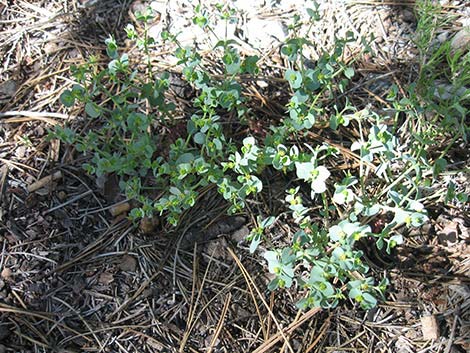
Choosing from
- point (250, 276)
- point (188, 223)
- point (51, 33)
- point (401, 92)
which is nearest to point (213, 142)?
point (188, 223)

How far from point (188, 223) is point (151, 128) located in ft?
1.26

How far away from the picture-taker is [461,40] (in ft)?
6.85

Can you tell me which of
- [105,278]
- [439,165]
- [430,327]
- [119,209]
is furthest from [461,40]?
[105,278]

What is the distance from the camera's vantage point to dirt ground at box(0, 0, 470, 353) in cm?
164

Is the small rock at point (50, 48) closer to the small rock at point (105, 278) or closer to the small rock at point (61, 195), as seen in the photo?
the small rock at point (61, 195)

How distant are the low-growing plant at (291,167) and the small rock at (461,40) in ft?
1.44

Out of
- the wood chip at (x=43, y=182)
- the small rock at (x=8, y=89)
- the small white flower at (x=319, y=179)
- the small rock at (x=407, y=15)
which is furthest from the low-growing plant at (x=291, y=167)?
the small rock at (x=407, y=15)

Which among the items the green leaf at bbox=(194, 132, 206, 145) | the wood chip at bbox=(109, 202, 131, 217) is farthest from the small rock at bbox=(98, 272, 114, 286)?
the green leaf at bbox=(194, 132, 206, 145)

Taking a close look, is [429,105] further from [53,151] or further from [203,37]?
[53,151]

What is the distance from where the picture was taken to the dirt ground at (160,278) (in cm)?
164

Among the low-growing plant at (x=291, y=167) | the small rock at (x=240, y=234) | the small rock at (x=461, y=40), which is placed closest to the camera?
the low-growing plant at (x=291, y=167)

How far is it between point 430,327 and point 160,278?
2.73 ft

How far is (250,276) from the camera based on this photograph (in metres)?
1.74

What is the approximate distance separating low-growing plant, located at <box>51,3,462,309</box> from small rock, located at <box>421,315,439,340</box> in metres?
0.15
